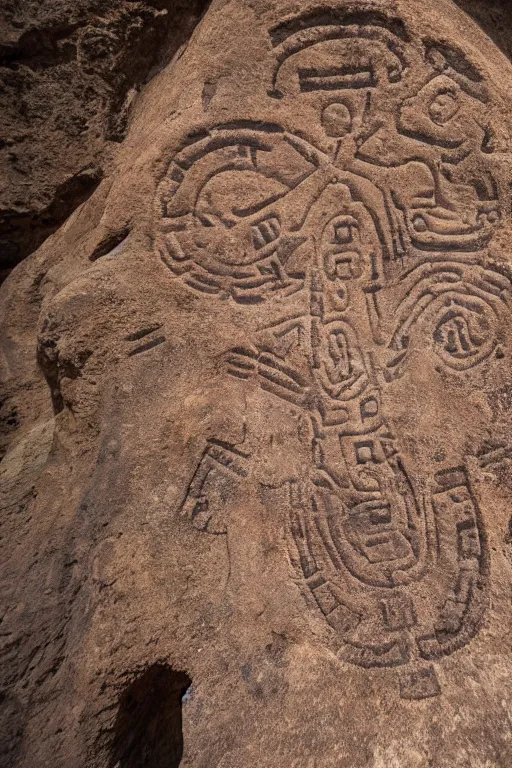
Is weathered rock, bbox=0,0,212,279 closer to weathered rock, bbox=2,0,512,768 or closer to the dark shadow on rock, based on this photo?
weathered rock, bbox=2,0,512,768

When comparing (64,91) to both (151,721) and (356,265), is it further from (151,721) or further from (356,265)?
(151,721)

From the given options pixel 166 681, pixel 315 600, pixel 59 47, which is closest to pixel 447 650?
pixel 315 600

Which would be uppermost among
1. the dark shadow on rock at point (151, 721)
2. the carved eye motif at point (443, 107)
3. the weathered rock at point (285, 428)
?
the carved eye motif at point (443, 107)

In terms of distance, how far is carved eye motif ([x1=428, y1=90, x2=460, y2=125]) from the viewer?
2.34 m

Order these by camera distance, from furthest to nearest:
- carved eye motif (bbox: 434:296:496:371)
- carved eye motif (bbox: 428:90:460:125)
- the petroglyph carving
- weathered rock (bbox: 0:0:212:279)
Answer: weathered rock (bbox: 0:0:212:279) < carved eye motif (bbox: 428:90:460:125) < carved eye motif (bbox: 434:296:496:371) < the petroglyph carving

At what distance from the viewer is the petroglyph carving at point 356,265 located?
2027 millimetres

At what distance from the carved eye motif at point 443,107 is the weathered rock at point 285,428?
10 millimetres

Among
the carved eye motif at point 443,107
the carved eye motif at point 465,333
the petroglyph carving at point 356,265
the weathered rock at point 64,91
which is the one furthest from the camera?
the weathered rock at point 64,91

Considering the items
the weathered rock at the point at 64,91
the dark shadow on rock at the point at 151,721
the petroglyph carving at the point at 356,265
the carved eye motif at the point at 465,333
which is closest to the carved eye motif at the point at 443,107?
the petroglyph carving at the point at 356,265

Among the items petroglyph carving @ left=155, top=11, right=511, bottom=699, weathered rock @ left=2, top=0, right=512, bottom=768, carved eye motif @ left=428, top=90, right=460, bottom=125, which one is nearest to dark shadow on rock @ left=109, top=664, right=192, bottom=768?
weathered rock @ left=2, top=0, right=512, bottom=768

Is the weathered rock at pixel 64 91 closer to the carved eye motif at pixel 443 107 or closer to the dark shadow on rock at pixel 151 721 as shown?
the carved eye motif at pixel 443 107

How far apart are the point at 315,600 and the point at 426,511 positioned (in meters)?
0.43

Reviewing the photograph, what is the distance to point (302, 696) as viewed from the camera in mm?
1841

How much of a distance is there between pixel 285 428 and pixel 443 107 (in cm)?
126
